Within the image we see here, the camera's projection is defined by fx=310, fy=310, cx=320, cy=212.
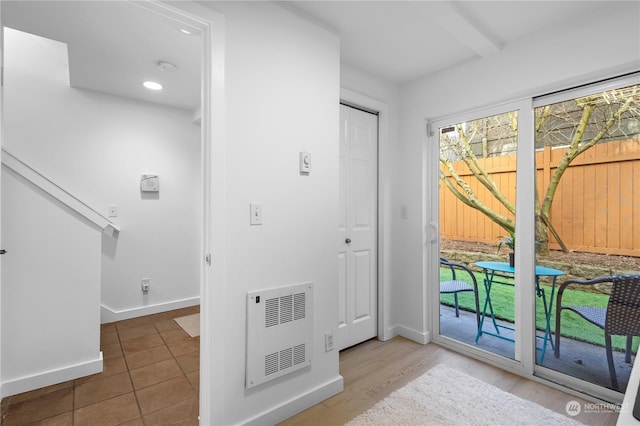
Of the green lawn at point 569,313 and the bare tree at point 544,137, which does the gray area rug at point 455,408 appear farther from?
the bare tree at point 544,137

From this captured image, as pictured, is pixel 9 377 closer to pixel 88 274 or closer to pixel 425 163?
pixel 88 274

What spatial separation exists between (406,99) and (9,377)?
3.72m

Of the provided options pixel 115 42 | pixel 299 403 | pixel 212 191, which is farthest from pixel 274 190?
pixel 115 42

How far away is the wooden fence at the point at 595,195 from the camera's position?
75.6 inches

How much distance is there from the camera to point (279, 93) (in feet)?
5.95

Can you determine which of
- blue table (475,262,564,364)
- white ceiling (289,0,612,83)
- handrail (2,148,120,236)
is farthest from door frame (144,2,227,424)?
blue table (475,262,564,364)

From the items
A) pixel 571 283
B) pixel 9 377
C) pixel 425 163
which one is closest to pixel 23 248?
pixel 9 377

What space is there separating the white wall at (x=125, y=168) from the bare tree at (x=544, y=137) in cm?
305

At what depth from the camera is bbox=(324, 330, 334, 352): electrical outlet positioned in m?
2.03

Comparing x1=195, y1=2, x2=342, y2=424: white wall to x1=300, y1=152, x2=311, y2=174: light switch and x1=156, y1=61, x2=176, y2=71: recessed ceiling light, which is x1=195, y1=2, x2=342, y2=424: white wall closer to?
x1=300, y1=152, x2=311, y2=174: light switch

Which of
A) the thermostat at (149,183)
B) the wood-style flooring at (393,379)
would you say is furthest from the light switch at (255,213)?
the thermostat at (149,183)

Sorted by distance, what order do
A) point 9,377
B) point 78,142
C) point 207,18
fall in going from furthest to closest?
point 78,142 < point 9,377 < point 207,18

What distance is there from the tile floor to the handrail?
3.61ft

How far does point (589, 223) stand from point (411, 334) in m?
1.66
